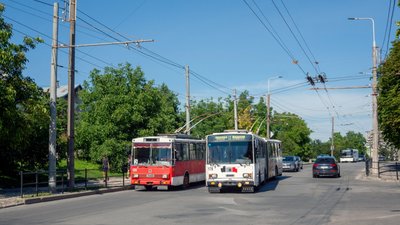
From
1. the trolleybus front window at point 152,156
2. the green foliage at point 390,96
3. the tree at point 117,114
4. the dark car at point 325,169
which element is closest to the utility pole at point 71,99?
the trolleybus front window at point 152,156

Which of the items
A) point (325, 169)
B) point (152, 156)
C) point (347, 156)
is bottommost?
point (325, 169)

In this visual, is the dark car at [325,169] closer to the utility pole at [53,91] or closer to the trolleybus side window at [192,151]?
the trolleybus side window at [192,151]

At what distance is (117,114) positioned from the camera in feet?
130

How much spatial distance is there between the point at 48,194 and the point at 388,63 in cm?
2421

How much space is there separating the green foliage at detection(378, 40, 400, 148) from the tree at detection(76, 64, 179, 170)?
17046mm

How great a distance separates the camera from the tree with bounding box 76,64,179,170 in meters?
39.8

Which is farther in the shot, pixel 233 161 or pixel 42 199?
pixel 233 161

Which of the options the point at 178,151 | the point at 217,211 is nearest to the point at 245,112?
the point at 178,151

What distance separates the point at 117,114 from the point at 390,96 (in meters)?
20.0

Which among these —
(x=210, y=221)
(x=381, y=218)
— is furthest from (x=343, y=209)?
(x=210, y=221)

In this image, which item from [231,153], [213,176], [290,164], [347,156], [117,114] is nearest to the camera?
[213,176]

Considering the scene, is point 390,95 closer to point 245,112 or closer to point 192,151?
point 192,151

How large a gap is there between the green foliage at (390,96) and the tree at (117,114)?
17.0 m

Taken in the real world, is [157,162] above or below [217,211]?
above
